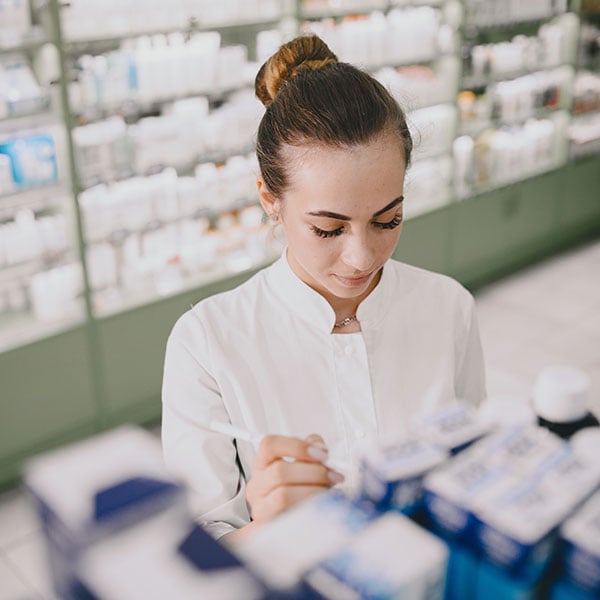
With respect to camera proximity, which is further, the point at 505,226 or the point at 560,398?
the point at 505,226

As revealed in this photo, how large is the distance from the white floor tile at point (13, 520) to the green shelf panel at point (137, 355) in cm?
52

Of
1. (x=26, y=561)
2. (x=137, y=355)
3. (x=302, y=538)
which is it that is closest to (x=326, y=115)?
(x=302, y=538)

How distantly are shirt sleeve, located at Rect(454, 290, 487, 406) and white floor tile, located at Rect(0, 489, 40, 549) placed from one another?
195 centimetres

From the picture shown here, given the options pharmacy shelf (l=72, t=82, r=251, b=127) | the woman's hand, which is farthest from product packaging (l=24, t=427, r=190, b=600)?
pharmacy shelf (l=72, t=82, r=251, b=127)

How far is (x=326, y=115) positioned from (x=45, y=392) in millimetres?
2381

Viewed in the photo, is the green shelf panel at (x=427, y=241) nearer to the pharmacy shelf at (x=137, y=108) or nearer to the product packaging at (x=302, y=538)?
the pharmacy shelf at (x=137, y=108)

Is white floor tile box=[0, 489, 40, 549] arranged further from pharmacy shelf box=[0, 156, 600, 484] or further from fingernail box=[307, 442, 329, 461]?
fingernail box=[307, 442, 329, 461]

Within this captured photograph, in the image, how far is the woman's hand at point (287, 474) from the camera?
2.10ft

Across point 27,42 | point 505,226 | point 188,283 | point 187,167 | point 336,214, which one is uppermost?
point 27,42

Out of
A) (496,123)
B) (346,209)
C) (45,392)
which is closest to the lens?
(346,209)

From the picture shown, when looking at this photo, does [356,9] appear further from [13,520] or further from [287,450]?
[287,450]

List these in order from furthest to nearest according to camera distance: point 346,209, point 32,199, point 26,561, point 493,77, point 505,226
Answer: point 505,226 < point 493,77 < point 32,199 < point 26,561 < point 346,209

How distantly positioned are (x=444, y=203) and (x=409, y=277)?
135 inches

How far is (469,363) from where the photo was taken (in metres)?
1.51
